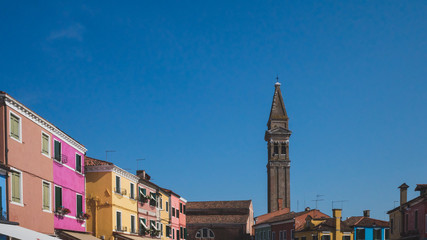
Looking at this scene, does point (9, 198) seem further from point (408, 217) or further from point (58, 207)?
point (408, 217)

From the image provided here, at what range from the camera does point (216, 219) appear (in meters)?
83.6

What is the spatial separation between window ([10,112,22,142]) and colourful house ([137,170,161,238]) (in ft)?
55.7

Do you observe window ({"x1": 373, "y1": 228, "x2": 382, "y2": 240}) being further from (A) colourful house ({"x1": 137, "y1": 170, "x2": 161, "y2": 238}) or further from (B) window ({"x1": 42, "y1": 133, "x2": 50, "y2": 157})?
(B) window ({"x1": 42, "y1": 133, "x2": 50, "y2": 157})

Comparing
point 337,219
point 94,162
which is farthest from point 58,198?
point 337,219

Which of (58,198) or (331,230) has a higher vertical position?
(58,198)

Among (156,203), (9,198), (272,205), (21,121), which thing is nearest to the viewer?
(9,198)

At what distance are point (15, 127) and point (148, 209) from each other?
20308mm

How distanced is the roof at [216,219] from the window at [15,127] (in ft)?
205

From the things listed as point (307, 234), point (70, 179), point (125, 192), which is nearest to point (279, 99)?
point (307, 234)

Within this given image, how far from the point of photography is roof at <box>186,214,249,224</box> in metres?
83.1

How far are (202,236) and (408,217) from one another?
45.1 m

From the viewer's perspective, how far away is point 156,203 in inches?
1727

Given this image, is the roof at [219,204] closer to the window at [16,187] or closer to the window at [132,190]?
the window at [132,190]

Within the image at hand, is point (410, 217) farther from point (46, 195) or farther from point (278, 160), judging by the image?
point (278, 160)
